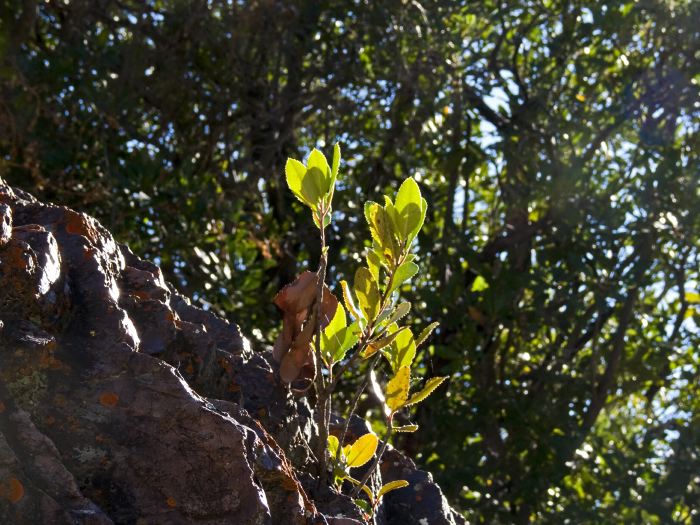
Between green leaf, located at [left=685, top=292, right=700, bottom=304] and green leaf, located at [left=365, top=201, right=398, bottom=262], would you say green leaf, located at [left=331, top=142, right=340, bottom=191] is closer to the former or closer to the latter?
green leaf, located at [left=365, top=201, right=398, bottom=262]

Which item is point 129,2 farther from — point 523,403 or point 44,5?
point 523,403

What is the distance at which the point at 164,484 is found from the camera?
1614 mm

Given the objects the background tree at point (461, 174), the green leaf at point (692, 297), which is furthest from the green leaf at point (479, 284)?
the green leaf at point (692, 297)

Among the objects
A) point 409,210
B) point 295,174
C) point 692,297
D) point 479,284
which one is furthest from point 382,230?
point 692,297

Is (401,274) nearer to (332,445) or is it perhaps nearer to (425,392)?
(425,392)

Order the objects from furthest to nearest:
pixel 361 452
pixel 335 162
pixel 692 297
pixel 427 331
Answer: pixel 692 297, pixel 361 452, pixel 427 331, pixel 335 162

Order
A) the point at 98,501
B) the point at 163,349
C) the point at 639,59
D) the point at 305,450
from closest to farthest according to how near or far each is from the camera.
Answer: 1. the point at 98,501
2. the point at 163,349
3. the point at 305,450
4. the point at 639,59

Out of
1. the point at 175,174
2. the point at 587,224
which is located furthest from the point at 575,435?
the point at 175,174

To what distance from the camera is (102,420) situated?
164 cm

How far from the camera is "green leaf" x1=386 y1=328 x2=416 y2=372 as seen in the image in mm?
2023

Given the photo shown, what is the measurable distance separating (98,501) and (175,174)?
3.77m

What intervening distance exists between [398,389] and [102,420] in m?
0.57

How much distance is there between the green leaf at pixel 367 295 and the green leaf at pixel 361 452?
Result: 0.84 feet

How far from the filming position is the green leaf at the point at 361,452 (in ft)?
6.58
